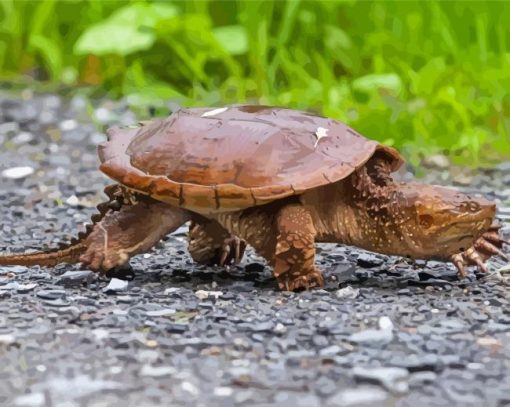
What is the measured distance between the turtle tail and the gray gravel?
3cm

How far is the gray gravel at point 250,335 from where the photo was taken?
6.41 ft

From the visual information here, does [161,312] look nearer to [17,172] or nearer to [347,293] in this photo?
[347,293]

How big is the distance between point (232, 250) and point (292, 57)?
320 cm

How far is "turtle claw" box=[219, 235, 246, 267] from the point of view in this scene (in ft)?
9.82

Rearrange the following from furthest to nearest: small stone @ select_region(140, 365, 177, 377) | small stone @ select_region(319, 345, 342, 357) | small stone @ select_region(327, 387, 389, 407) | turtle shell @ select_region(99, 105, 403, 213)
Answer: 1. turtle shell @ select_region(99, 105, 403, 213)
2. small stone @ select_region(319, 345, 342, 357)
3. small stone @ select_region(140, 365, 177, 377)
4. small stone @ select_region(327, 387, 389, 407)

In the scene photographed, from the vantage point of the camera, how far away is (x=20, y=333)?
2316 mm

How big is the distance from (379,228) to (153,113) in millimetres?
2924

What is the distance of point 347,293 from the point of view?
2.65 metres

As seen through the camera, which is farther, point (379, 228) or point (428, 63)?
point (428, 63)

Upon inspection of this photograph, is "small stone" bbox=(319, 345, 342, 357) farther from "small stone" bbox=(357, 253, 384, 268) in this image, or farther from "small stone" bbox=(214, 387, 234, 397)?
"small stone" bbox=(357, 253, 384, 268)

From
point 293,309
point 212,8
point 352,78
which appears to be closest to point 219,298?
point 293,309

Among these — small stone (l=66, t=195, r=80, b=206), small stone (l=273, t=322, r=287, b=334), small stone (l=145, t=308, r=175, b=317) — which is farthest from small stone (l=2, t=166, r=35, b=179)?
small stone (l=273, t=322, r=287, b=334)

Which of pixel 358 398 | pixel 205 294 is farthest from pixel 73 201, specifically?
pixel 358 398

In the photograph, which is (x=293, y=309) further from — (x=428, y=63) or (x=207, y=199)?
(x=428, y=63)
